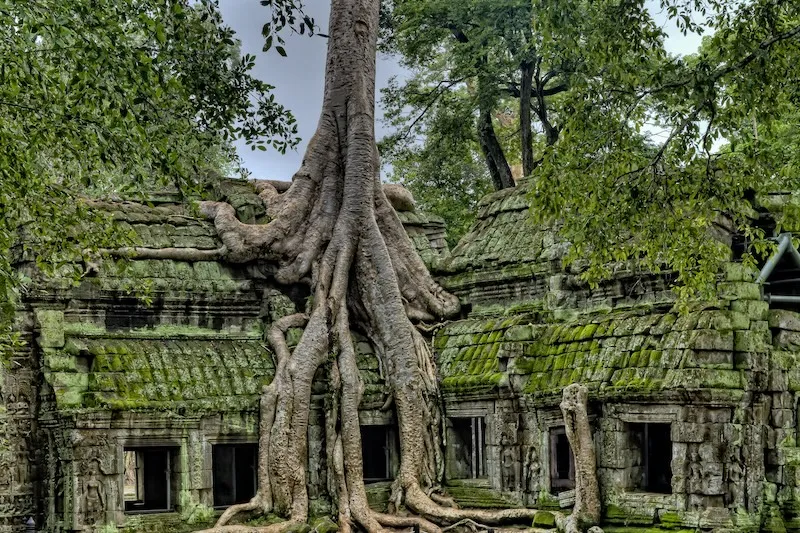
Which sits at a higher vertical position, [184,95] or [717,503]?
[184,95]

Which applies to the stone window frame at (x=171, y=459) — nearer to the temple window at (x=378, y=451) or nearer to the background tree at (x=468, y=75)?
the temple window at (x=378, y=451)

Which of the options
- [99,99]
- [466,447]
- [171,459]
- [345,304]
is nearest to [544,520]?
[466,447]

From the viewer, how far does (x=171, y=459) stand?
664 inches

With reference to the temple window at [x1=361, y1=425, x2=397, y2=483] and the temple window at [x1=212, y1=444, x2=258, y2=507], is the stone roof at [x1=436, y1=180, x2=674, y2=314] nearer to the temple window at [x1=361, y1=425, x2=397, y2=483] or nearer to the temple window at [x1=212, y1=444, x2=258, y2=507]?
the temple window at [x1=361, y1=425, x2=397, y2=483]

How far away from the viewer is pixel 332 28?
20.1 meters

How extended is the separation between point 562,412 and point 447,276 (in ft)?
14.0

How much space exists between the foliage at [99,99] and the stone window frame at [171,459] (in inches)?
153

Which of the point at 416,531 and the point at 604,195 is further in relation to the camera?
the point at 416,531

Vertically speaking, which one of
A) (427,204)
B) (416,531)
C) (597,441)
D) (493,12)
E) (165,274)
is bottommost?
(416,531)

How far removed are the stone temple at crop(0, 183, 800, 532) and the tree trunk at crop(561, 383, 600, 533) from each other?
0.56ft

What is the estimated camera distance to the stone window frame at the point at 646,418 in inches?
584

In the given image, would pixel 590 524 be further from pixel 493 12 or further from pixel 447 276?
pixel 493 12

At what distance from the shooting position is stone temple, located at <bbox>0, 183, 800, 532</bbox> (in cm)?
1478

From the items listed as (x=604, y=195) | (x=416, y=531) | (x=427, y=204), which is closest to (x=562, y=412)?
(x=416, y=531)
